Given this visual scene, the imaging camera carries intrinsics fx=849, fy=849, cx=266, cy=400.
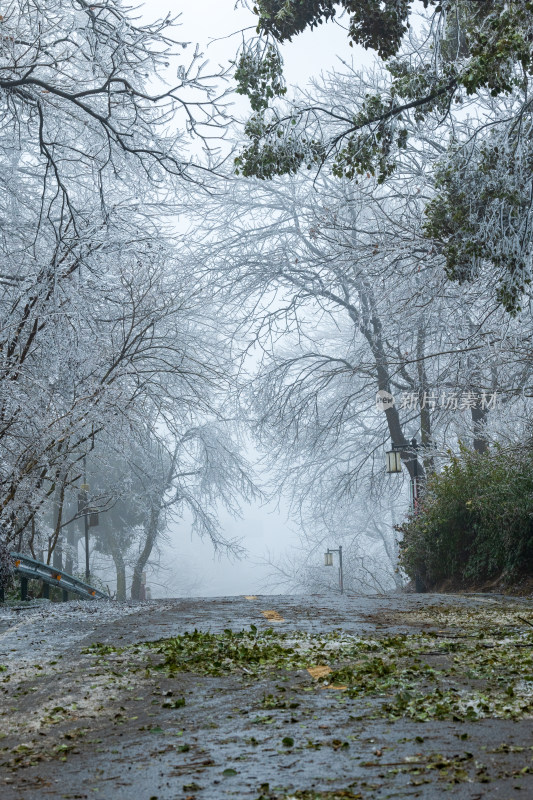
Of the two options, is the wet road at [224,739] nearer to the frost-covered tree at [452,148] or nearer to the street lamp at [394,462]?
the frost-covered tree at [452,148]

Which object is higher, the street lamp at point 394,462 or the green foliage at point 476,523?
the street lamp at point 394,462

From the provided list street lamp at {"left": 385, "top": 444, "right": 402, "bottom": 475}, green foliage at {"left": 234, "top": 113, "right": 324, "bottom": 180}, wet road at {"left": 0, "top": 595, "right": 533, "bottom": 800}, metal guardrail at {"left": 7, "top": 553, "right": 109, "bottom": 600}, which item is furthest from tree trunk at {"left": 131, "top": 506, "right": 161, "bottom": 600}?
wet road at {"left": 0, "top": 595, "right": 533, "bottom": 800}

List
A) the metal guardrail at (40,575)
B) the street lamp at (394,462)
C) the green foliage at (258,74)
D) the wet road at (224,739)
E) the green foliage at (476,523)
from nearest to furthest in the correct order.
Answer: the wet road at (224,739)
the green foliage at (258,74)
the metal guardrail at (40,575)
the green foliage at (476,523)
the street lamp at (394,462)

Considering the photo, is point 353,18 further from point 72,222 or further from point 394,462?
point 394,462

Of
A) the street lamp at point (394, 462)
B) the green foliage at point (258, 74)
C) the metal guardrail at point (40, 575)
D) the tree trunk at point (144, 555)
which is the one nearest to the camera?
the green foliage at point (258, 74)

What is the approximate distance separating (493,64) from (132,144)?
5.16m

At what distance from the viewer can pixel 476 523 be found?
14.7 metres

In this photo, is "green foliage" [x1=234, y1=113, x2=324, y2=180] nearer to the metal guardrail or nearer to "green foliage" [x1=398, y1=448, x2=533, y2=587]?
"green foliage" [x1=398, y1=448, x2=533, y2=587]

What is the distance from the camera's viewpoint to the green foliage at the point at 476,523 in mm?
13875

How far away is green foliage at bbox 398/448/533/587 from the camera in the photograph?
13.9 m

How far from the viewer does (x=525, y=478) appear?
14.2m

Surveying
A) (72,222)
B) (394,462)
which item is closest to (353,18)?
(72,222)

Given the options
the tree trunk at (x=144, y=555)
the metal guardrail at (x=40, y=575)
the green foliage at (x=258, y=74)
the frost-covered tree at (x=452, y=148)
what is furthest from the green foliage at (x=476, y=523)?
the tree trunk at (x=144, y=555)

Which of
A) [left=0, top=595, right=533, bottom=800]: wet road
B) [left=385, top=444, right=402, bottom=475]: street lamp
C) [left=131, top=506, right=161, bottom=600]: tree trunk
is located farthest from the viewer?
[left=131, top=506, right=161, bottom=600]: tree trunk
